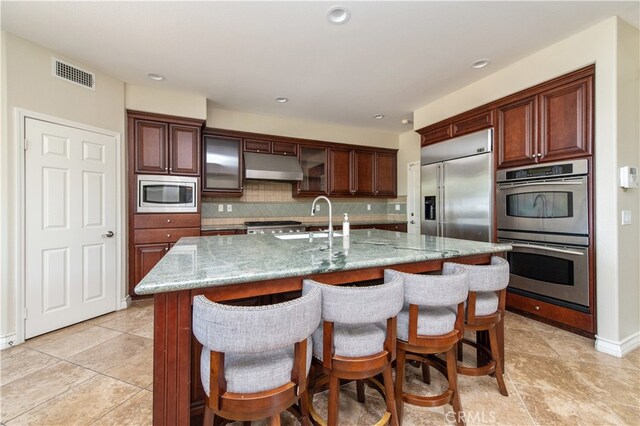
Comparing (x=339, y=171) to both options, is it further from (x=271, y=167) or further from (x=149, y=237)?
(x=149, y=237)

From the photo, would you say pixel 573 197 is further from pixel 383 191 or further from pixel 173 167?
pixel 173 167

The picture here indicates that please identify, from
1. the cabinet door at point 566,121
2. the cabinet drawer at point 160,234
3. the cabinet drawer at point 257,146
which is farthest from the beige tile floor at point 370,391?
the cabinet drawer at point 257,146

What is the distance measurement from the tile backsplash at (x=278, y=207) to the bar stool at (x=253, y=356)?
343 cm

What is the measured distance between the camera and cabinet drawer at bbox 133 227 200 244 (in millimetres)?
3350

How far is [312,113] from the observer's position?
173 inches

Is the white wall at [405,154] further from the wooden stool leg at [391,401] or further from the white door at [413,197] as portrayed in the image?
the wooden stool leg at [391,401]

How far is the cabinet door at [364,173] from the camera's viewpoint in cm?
505

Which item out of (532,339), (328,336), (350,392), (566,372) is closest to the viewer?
(328,336)

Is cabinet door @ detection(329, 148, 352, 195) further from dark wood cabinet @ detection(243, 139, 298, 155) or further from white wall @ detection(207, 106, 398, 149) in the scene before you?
dark wood cabinet @ detection(243, 139, 298, 155)

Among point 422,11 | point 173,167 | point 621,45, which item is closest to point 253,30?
point 422,11

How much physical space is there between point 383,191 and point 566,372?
3723 mm

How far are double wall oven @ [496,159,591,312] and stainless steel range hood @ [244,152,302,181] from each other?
2.72 metres

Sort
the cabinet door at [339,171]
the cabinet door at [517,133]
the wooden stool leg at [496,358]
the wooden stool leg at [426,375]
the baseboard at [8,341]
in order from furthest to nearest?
the cabinet door at [339,171]
the cabinet door at [517,133]
the baseboard at [8,341]
the wooden stool leg at [426,375]
the wooden stool leg at [496,358]

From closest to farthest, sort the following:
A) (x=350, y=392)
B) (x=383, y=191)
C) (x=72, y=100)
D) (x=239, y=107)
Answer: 1. (x=350, y=392)
2. (x=72, y=100)
3. (x=239, y=107)
4. (x=383, y=191)
